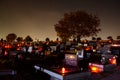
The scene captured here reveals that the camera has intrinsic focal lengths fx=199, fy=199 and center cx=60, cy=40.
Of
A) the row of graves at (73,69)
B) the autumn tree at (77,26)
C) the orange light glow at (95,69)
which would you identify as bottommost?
the orange light glow at (95,69)

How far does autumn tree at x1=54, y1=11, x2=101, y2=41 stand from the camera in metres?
41.2

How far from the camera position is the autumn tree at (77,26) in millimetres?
41241

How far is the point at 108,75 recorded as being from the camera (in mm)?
10648

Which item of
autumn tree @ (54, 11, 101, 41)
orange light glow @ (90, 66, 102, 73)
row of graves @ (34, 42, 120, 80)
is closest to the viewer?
row of graves @ (34, 42, 120, 80)

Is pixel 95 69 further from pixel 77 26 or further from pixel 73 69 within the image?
pixel 77 26

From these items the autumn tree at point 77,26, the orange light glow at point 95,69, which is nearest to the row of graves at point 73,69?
the orange light glow at point 95,69

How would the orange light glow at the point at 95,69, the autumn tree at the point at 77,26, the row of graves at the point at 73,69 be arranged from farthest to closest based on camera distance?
1. the autumn tree at the point at 77,26
2. the orange light glow at the point at 95,69
3. the row of graves at the point at 73,69

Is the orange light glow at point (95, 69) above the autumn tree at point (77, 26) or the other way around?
the other way around

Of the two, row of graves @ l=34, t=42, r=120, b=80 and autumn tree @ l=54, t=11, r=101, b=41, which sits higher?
autumn tree @ l=54, t=11, r=101, b=41

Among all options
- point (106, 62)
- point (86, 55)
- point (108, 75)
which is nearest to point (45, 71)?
point (108, 75)

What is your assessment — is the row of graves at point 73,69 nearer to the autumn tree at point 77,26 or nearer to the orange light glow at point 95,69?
the orange light glow at point 95,69

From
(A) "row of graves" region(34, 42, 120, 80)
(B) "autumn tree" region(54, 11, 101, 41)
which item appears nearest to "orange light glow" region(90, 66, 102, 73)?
(A) "row of graves" region(34, 42, 120, 80)

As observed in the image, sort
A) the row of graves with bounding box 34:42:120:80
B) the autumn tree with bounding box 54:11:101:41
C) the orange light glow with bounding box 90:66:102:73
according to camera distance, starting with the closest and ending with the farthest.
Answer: the row of graves with bounding box 34:42:120:80 < the orange light glow with bounding box 90:66:102:73 < the autumn tree with bounding box 54:11:101:41

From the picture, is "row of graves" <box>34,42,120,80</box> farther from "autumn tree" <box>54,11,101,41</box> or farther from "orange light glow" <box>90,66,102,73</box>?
"autumn tree" <box>54,11,101,41</box>
